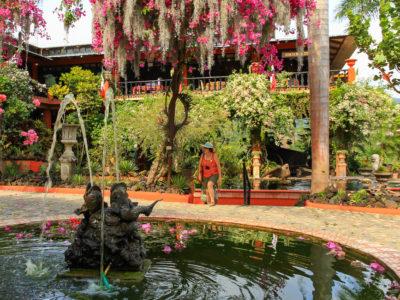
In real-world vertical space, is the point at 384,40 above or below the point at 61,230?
above

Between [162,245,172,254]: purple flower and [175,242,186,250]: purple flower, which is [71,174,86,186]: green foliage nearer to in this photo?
[175,242,186,250]: purple flower

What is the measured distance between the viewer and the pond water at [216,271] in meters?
4.59

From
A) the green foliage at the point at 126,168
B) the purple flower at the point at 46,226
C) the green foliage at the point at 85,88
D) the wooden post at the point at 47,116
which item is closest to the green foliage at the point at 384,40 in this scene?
the purple flower at the point at 46,226

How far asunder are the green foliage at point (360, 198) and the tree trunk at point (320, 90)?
1097 millimetres

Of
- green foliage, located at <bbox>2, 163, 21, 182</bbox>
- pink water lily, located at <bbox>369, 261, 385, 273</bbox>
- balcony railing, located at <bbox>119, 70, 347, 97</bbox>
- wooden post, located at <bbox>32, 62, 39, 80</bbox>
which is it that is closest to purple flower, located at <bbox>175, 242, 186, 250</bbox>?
pink water lily, located at <bbox>369, 261, 385, 273</bbox>

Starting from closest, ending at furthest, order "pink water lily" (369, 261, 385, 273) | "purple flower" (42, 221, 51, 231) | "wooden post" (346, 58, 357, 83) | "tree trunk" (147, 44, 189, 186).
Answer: "pink water lily" (369, 261, 385, 273) → "purple flower" (42, 221, 51, 231) → "tree trunk" (147, 44, 189, 186) → "wooden post" (346, 58, 357, 83)

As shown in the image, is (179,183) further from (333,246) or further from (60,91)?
(60,91)

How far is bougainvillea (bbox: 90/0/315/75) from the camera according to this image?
32.1 ft

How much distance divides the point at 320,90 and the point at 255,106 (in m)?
6.27

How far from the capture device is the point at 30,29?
12.9 meters

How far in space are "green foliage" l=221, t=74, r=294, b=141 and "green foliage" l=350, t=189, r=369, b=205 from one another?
7614 mm

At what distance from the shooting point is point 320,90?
1187 cm

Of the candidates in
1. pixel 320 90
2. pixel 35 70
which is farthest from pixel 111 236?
pixel 35 70

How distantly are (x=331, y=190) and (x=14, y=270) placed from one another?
28.1ft
